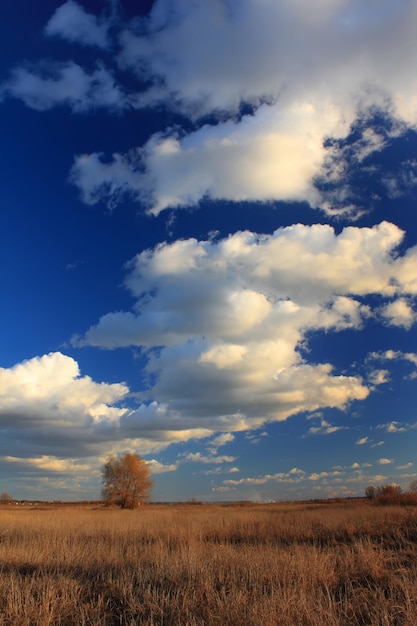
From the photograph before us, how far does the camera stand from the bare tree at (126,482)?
70.6 metres

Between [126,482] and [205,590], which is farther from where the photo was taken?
[126,482]

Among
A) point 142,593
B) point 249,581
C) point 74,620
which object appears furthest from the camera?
point 249,581

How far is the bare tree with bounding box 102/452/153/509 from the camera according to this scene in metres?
70.6

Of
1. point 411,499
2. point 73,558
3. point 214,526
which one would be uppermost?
point 73,558

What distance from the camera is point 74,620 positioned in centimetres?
680

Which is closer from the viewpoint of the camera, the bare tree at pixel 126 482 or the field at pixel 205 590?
the field at pixel 205 590

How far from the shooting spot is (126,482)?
71.4 metres

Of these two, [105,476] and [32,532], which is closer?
[32,532]

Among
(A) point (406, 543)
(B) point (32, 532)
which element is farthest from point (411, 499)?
(B) point (32, 532)

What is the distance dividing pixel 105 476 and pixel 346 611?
7162 centimetres

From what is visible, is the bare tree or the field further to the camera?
the bare tree

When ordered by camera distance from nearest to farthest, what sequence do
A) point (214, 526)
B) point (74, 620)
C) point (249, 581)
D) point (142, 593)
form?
point (74, 620), point (142, 593), point (249, 581), point (214, 526)

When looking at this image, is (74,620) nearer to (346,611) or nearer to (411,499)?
(346,611)

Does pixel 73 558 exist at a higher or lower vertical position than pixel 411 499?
higher
